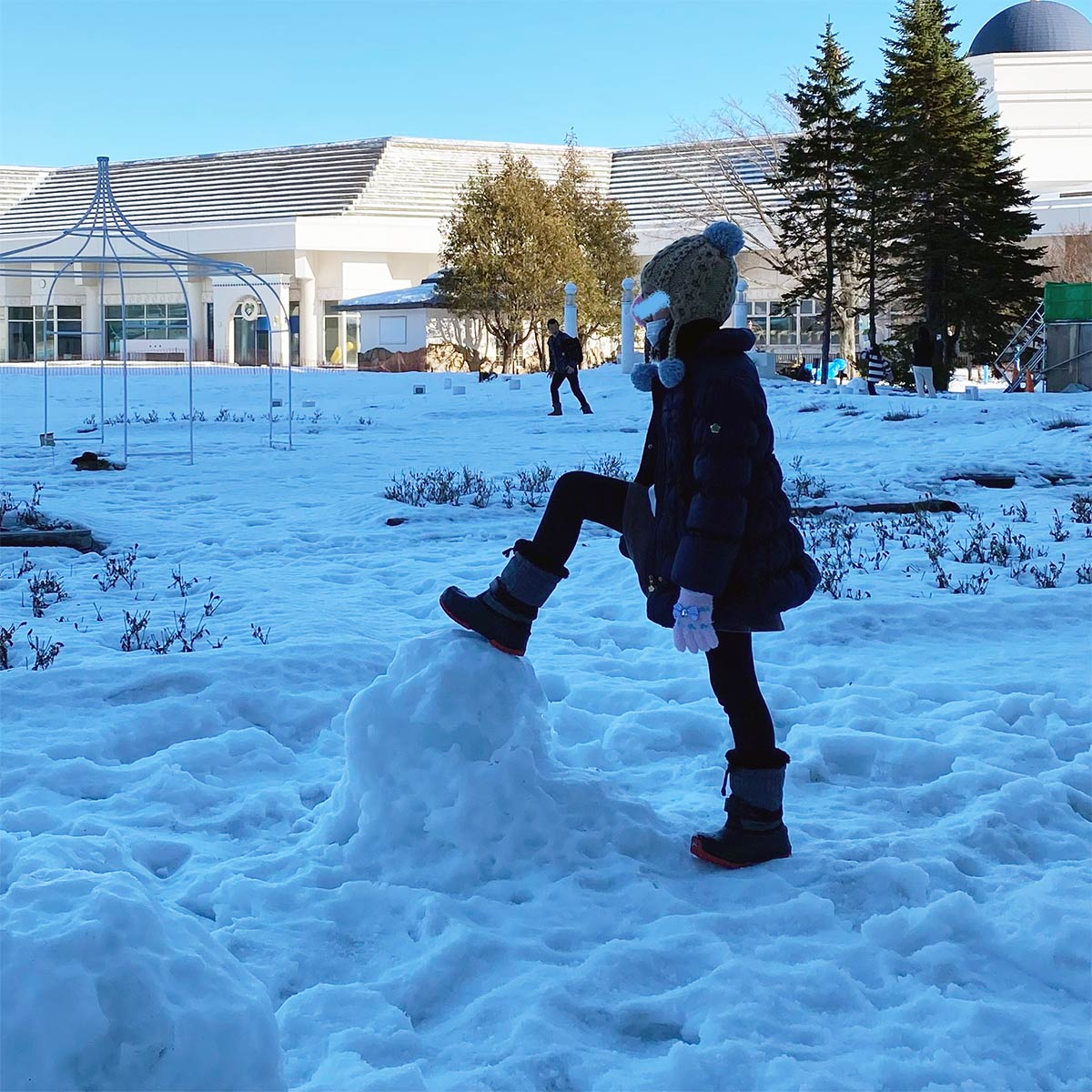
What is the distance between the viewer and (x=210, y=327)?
5588 cm

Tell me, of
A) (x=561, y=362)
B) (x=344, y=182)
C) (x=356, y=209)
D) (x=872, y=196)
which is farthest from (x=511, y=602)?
(x=344, y=182)

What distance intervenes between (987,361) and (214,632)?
120 feet

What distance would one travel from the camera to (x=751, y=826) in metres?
3.60

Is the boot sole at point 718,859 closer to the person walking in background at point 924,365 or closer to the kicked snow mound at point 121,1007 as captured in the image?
the kicked snow mound at point 121,1007

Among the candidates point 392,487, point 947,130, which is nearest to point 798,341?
point 947,130

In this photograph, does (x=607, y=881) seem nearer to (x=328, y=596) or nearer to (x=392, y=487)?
(x=328, y=596)

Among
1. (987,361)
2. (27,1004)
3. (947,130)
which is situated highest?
(947,130)

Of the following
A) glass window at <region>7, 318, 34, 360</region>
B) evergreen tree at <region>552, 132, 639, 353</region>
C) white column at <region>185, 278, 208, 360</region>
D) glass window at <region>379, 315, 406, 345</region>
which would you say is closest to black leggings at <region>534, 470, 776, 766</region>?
evergreen tree at <region>552, 132, 639, 353</region>

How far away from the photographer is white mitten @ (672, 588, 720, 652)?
10.9 feet

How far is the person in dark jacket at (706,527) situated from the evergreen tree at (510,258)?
39.9 metres

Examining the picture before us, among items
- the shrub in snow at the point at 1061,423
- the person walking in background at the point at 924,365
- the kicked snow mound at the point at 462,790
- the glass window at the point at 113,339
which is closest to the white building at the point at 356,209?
the glass window at the point at 113,339

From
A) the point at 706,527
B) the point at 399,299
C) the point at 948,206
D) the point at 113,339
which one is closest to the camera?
the point at 706,527

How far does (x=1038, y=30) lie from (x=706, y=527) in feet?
220

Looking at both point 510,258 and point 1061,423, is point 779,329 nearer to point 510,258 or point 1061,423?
point 510,258
